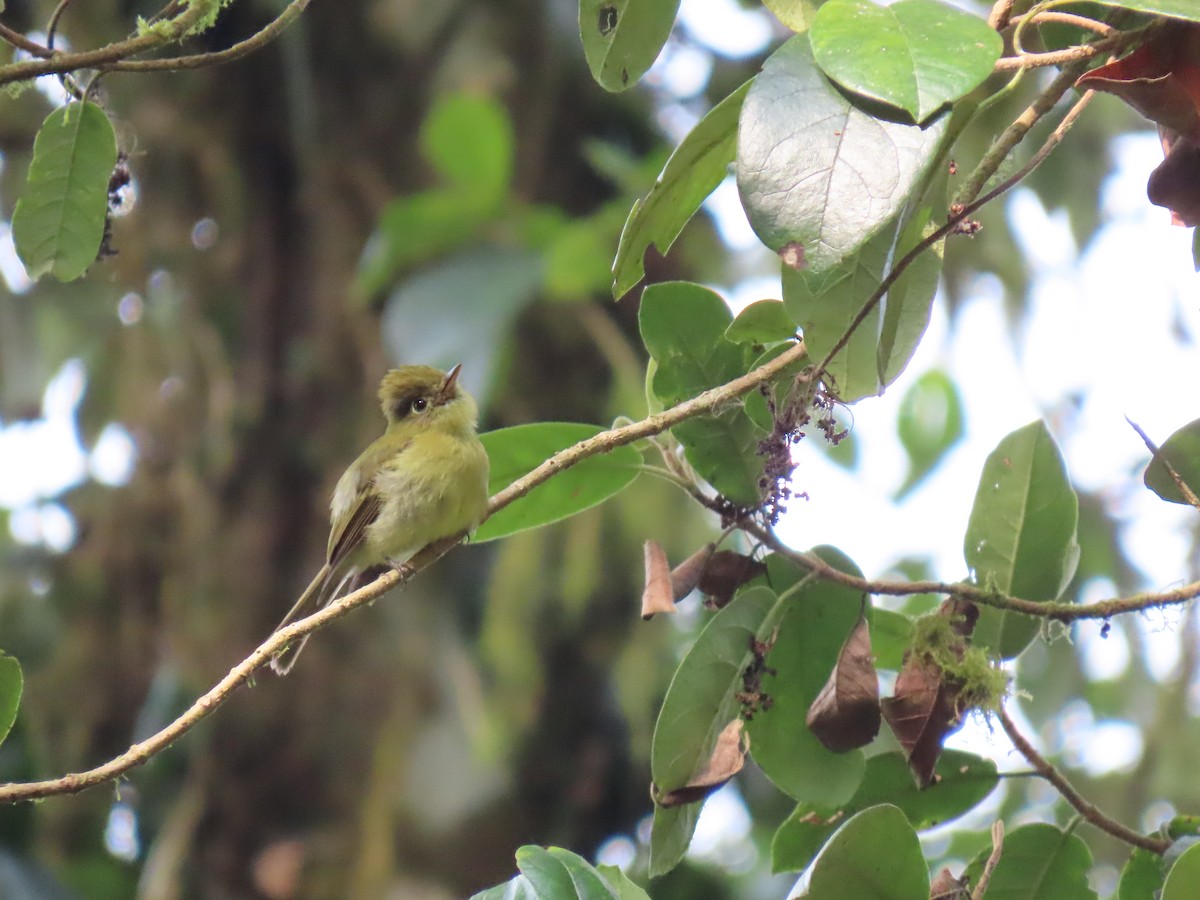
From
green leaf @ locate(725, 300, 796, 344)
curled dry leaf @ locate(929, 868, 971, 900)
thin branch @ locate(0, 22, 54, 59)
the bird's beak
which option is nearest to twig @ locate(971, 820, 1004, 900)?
curled dry leaf @ locate(929, 868, 971, 900)

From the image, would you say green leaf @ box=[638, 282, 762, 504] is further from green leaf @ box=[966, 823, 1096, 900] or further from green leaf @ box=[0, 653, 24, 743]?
green leaf @ box=[0, 653, 24, 743]

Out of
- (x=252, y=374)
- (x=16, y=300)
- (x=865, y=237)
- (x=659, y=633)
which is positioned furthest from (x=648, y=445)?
(x=252, y=374)

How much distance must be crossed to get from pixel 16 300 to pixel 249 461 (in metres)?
1.50

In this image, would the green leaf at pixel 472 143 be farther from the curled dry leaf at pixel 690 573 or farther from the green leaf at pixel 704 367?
the curled dry leaf at pixel 690 573

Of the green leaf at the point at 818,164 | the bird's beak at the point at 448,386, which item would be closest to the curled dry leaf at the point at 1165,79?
the green leaf at the point at 818,164

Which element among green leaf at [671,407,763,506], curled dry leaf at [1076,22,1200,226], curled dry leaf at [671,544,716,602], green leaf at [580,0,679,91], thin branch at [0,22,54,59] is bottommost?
curled dry leaf at [671,544,716,602]

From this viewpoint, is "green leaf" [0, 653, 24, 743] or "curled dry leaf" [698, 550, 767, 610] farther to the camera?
"curled dry leaf" [698, 550, 767, 610]

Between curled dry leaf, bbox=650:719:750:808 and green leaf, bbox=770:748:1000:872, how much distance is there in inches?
9.4

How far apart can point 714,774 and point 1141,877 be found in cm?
63

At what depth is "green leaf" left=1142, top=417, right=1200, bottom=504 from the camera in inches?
71.9

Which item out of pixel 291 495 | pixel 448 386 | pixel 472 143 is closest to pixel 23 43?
pixel 448 386

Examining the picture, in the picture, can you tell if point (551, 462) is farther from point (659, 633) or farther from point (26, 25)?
point (659, 633)

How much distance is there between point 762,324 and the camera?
1906 millimetres

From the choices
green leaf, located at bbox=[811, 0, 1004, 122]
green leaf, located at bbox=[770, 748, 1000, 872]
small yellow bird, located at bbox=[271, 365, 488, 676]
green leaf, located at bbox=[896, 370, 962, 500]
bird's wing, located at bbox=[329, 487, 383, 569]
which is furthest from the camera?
green leaf, located at bbox=[896, 370, 962, 500]
